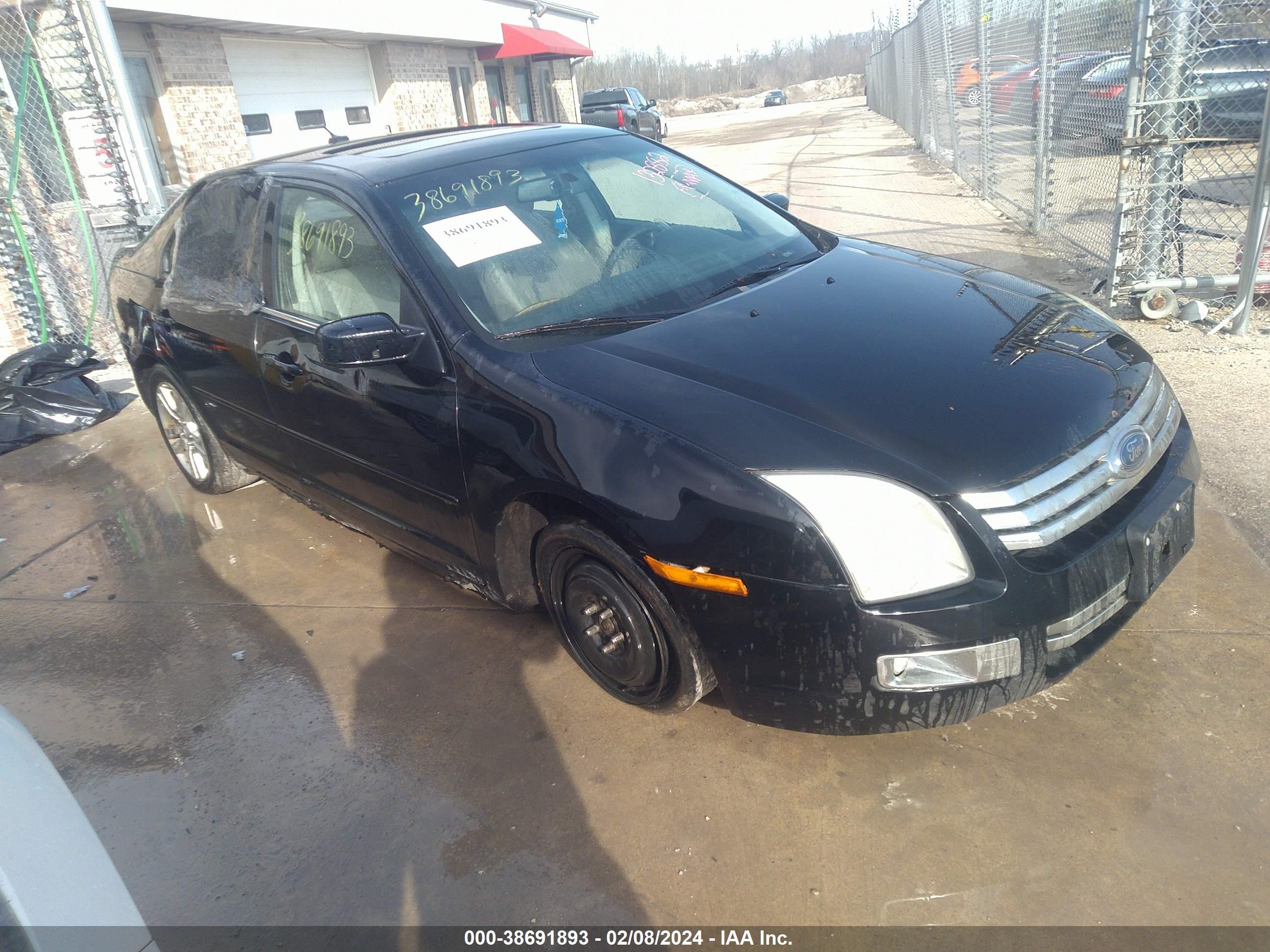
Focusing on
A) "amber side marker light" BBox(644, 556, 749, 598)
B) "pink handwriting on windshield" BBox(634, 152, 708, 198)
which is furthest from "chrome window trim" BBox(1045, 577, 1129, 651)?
"pink handwriting on windshield" BBox(634, 152, 708, 198)

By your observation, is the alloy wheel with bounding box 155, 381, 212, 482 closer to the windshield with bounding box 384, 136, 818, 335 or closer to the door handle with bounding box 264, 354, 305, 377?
the door handle with bounding box 264, 354, 305, 377

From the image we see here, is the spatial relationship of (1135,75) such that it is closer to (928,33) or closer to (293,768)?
(293,768)

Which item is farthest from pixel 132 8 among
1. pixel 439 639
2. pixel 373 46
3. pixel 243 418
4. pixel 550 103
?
pixel 550 103

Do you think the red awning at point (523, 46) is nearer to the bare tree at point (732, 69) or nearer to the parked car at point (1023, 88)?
the parked car at point (1023, 88)

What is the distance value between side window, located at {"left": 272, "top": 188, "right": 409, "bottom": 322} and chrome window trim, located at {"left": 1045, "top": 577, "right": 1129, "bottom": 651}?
2158 millimetres

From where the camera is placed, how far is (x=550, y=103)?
Result: 1029 inches

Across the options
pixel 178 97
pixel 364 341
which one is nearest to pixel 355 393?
pixel 364 341

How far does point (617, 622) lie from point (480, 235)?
55.0 inches

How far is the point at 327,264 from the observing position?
3385 mm

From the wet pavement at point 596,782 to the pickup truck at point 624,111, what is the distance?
82.6ft

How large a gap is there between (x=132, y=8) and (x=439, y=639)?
33.0 feet

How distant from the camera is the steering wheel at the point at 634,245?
3.22 meters

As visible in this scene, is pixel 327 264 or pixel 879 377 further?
pixel 327 264

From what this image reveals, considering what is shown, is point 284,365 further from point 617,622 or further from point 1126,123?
point 1126,123
